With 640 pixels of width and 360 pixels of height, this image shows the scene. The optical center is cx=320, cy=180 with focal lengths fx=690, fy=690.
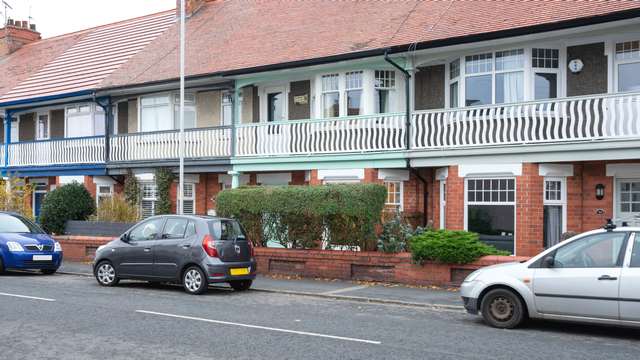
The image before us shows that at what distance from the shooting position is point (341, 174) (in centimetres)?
1989

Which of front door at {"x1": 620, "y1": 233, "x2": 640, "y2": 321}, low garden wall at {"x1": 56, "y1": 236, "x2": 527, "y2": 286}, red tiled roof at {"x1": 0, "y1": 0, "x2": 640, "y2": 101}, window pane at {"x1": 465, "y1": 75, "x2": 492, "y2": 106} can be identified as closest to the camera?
front door at {"x1": 620, "y1": 233, "x2": 640, "y2": 321}

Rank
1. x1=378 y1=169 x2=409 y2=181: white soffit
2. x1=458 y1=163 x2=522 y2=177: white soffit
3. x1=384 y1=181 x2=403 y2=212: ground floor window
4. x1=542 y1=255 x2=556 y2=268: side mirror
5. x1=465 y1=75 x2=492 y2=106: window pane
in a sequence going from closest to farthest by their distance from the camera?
x1=542 y1=255 x2=556 y2=268: side mirror, x1=458 y1=163 x2=522 y2=177: white soffit, x1=465 y1=75 x2=492 y2=106: window pane, x1=378 y1=169 x2=409 y2=181: white soffit, x1=384 y1=181 x2=403 y2=212: ground floor window

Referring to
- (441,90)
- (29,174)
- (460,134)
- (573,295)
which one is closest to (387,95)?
(441,90)

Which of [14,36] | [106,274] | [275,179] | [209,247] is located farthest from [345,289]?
[14,36]

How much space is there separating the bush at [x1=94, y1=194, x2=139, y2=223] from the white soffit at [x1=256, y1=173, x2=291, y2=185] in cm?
430

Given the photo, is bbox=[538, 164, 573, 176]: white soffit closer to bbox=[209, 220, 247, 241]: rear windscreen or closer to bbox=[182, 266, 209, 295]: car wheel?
bbox=[209, 220, 247, 241]: rear windscreen

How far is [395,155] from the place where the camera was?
18.5 metres

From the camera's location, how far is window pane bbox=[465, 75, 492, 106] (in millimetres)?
17922

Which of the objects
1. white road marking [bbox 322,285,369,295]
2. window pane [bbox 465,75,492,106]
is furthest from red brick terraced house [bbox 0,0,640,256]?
white road marking [bbox 322,285,369,295]

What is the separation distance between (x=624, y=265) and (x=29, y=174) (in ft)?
82.4

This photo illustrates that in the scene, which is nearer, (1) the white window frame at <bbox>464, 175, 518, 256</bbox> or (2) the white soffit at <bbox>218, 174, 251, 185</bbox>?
(1) the white window frame at <bbox>464, 175, 518, 256</bbox>

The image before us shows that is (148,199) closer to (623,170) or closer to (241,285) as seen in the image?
(241,285)

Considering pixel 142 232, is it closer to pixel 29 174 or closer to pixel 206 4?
pixel 29 174

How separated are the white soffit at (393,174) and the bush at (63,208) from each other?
11.1 m
